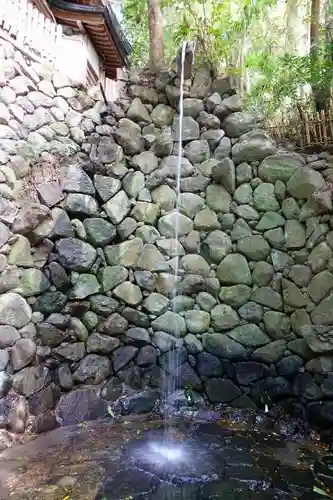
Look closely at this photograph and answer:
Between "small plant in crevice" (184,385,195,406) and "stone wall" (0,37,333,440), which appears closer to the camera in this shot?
"stone wall" (0,37,333,440)

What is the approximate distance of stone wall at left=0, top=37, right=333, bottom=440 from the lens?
4301 millimetres

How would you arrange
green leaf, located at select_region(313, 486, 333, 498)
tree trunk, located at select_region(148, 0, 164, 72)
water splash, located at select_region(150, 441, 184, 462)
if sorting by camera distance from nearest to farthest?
green leaf, located at select_region(313, 486, 333, 498) < water splash, located at select_region(150, 441, 184, 462) < tree trunk, located at select_region(148, 0, 164, 72)

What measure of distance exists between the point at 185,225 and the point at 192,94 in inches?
78.3

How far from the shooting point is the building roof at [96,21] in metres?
5.88

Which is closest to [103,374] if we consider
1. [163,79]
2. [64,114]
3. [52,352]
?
[52,352]

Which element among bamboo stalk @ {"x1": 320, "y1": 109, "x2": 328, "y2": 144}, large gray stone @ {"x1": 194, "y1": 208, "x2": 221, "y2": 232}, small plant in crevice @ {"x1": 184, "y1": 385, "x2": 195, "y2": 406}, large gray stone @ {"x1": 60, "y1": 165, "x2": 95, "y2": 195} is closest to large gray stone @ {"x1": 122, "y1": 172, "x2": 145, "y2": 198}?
large gray stone @ {"x1": 60, "y1": 165, "x2": 95, "y2": 195}

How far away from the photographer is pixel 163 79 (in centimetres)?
583

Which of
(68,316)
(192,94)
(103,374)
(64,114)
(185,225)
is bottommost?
(103,374)

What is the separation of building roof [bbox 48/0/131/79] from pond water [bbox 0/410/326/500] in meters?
5.64

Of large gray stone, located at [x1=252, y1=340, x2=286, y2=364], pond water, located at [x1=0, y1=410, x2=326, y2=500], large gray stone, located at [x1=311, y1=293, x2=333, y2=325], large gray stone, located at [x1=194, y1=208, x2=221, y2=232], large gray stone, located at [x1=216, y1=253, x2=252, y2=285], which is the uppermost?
large gray stone, located at [x1=194, y1=208, x2=221, y2=232]

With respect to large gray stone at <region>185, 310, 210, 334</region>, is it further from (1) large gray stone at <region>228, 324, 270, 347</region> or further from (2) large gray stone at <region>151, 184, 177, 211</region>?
(2) large gray stone at <region>151, 184, 177, 211</region>

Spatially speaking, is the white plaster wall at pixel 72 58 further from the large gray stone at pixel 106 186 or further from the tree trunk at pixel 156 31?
the large gray stone at pixel 106 186

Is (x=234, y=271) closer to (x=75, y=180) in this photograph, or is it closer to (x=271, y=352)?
(x=271, y=352)

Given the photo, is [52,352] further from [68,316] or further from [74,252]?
[74,252]
